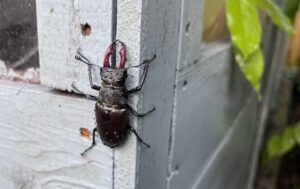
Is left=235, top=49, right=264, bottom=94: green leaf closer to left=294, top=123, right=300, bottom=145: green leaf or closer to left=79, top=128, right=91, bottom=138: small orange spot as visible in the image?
left=79, top=128, right=91, bottom=138: small orange spot

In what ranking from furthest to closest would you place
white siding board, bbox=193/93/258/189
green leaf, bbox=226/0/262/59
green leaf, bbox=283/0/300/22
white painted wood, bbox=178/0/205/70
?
green leaf, bbox=283/0/300/22 → white siding board, bbox=193/93/258/189 → green leaf, bbox=226/0/262/59 → white painted wood, bbox=178/0/205/70

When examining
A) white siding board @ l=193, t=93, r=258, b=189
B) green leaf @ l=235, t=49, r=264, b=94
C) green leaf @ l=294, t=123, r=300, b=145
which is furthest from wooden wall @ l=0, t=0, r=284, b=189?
green leaf @ l=294, t=123, r=300, b=145

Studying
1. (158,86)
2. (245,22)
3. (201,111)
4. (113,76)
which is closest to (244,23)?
(245,22)


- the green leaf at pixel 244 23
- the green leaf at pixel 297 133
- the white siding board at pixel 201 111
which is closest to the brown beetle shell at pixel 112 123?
the white siding board at pixel 201 111

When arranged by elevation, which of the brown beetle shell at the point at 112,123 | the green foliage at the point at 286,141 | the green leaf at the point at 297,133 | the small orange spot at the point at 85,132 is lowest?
the green foliage at the point at 286,141

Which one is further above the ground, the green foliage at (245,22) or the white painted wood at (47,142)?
the green foliage at (245,22)

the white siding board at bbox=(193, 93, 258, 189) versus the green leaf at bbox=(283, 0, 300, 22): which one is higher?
the green leaf at bbox=(283, 0, 300, 22)

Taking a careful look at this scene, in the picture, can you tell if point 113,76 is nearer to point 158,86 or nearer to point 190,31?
point 158,86

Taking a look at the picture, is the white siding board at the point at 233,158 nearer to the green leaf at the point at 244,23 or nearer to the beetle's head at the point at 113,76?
the green leaf at the point at 244,23
